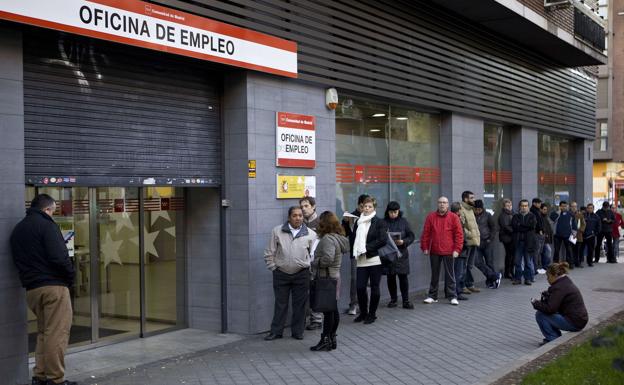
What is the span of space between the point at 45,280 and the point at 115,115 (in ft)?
7.58

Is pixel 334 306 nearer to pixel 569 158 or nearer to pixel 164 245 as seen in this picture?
pixel 164 245

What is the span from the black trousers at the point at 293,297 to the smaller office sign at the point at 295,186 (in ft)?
4.18

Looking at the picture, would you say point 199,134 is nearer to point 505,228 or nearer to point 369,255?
point 369,255

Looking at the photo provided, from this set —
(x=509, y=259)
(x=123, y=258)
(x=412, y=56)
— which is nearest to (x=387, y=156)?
(x=412, y=56)

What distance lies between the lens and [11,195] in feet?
21.8

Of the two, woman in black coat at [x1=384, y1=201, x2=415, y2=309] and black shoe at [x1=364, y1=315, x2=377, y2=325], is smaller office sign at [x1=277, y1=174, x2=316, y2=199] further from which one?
black shoe at [x1=364, y1=315, x2=377, y2=325]

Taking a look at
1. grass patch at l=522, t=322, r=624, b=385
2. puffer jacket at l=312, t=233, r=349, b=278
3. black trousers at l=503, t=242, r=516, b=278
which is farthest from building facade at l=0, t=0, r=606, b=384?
grass patch at l=522, t=322, r=624, b=385

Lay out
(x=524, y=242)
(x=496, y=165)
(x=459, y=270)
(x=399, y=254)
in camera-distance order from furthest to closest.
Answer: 1. (x=496, y=165)
2. (x=524, y=242)
3. (x=459, y=270)
4. (x=399, y=254)

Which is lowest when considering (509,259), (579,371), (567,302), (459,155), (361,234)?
(579,371)

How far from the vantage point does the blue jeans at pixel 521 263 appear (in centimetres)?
1438

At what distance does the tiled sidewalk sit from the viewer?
7164 millimetres

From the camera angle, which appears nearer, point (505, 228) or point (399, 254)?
point (399, 254)

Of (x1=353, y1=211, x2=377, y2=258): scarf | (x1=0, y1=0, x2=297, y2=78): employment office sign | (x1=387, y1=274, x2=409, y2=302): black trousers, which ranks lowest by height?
(x1=387, y1=274, x2=409, y2=302): black trousers

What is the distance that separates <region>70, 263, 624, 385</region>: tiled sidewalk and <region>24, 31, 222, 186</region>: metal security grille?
2208 mm
